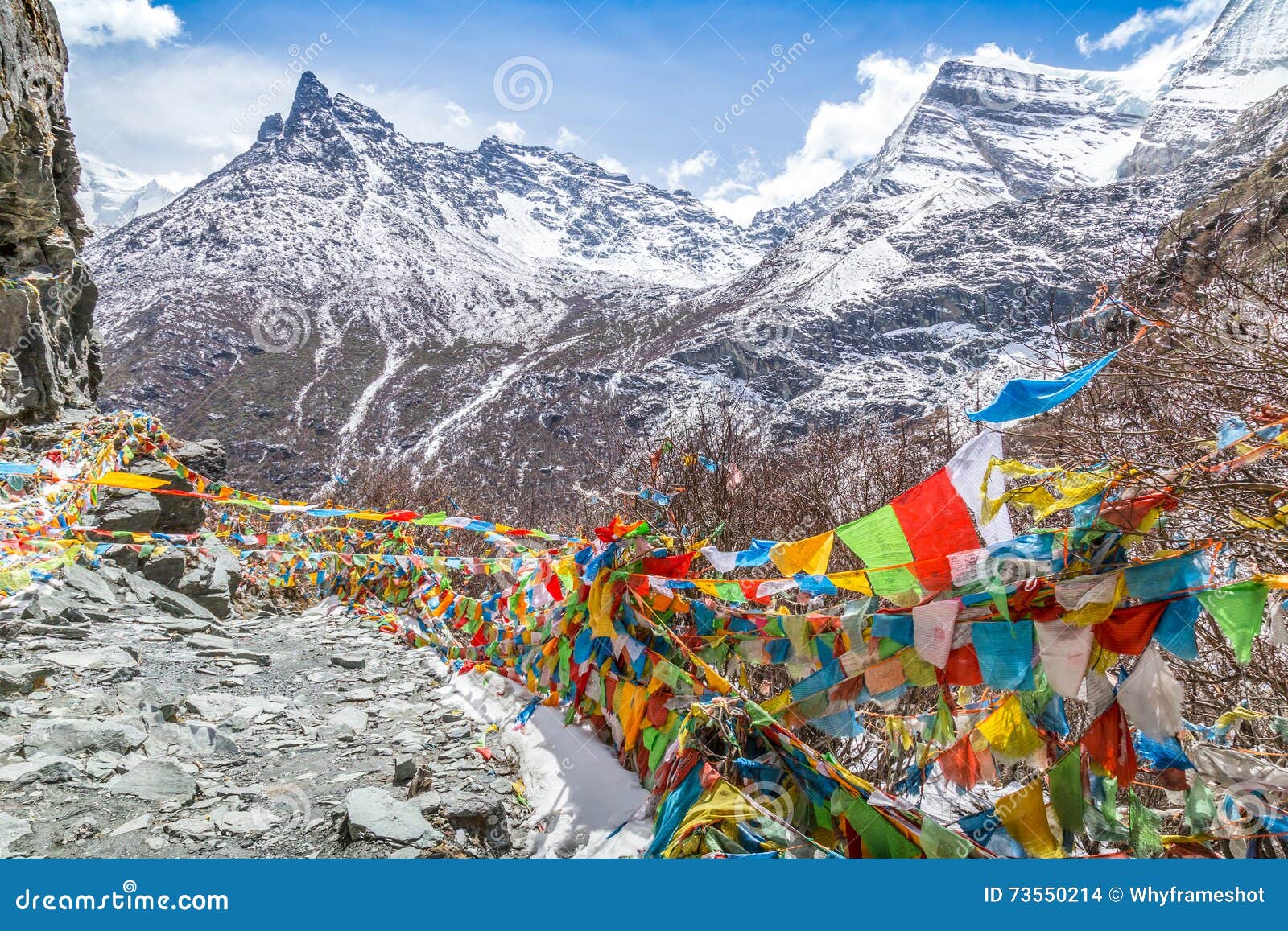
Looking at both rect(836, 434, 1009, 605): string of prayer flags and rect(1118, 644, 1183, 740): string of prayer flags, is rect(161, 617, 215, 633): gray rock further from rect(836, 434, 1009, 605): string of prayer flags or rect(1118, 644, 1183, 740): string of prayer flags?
rect(1118, 644, 1183, 740): string of prayer flags

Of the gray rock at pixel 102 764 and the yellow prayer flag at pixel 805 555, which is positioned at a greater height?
the yellow prayer flag at pixel 805 555

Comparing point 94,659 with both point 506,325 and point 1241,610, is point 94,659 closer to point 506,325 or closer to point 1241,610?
point 1241,610

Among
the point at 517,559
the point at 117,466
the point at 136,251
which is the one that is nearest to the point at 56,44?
the point at 117,466

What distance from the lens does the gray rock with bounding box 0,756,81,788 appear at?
3.39 meters

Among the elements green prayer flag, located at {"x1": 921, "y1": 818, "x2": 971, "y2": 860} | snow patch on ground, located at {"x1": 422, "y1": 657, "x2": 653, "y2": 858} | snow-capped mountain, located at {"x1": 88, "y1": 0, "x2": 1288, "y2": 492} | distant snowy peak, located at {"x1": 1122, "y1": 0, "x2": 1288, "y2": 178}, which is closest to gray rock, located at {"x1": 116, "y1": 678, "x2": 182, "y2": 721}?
snow patch on ground, located at {"x1": 422, "y1": 657, "x2": 653, "y2": 858}

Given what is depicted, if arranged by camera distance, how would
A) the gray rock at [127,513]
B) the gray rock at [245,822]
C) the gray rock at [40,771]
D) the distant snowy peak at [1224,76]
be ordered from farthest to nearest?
the distant snowy peak at [1224,76], the gray rock at [127,513], the gray rock at [40,771], the gray rock at [245,822]

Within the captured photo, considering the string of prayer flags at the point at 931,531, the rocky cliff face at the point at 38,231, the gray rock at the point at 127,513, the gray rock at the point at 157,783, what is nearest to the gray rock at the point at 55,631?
the gray rock at the point at 157,783

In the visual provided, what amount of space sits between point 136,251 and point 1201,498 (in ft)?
Answer: 533

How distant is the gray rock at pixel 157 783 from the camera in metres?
3.48

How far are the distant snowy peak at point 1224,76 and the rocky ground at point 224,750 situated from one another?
159615 mm

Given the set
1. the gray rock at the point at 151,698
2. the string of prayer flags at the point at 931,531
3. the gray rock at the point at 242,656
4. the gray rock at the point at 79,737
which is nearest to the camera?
the string of prayer flags at the point at 931,531

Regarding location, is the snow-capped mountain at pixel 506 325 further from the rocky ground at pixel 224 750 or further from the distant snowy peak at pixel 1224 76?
the rocky ground at pixel 224 750

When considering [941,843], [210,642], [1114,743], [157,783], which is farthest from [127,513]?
[1114,743]

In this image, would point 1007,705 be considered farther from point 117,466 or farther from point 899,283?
point 899,283
